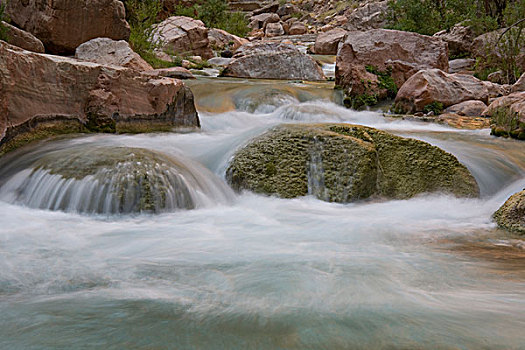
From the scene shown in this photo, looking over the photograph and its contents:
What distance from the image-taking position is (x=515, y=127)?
21.8 feet

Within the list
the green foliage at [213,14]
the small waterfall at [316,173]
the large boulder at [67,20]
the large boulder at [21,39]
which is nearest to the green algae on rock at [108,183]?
the small waterfall at [316,173]

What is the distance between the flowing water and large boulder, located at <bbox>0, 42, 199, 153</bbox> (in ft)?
0.91

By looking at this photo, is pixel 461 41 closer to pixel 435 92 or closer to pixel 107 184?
pixel 435 92

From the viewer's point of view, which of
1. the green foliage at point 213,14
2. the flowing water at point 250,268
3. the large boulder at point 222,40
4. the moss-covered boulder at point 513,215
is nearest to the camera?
the flowing water at point 250,268

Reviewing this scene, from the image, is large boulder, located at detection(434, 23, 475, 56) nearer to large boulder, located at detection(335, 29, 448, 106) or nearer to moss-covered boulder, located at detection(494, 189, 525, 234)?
large boulder, located at detection(335, 29, 448, 106)

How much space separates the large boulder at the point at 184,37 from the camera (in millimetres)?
15663

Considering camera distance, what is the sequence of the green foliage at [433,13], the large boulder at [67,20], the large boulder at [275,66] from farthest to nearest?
the green foliage at [433,13], the large boulder at [275,66], the large boulder at [67,20]

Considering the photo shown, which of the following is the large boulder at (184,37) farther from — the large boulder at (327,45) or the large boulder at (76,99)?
the large boulder at (76,99)

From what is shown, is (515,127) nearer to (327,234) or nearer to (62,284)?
(327,234)

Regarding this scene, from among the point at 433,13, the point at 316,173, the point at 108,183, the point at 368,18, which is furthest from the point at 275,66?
the point at 368,18

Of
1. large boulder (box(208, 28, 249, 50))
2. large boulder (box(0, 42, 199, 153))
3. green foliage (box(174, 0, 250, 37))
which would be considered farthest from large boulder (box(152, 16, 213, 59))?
large boulder (box(0, 42, 199, 153))

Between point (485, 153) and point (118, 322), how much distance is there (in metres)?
5.49

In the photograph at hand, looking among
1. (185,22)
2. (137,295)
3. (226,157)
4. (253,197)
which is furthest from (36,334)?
(185,22)

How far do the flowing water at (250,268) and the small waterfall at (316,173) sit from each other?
0.02 m
